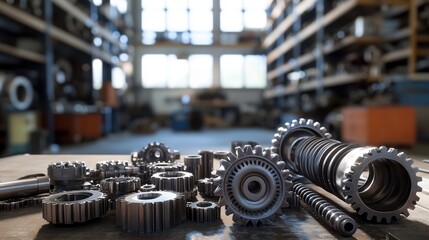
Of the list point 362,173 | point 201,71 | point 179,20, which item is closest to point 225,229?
point 362,173

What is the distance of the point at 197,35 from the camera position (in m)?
14.1

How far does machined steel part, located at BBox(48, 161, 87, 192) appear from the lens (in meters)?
1.15

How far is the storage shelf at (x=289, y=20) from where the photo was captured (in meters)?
7.15

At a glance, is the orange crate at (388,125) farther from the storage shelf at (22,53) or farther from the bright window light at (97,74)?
the bright window light at (97,74)

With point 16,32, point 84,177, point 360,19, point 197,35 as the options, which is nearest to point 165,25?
point 197,35

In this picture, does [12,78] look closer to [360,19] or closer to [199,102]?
[360,19]

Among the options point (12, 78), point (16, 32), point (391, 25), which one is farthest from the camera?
point (391, 25)

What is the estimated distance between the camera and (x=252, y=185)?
2.96 feet

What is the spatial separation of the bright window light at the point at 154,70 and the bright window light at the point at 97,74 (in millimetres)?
5280

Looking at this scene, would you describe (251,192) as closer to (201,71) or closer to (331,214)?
(331,214)

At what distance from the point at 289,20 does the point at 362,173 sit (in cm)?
850

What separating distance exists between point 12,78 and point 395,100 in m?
4.95

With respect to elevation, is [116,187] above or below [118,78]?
below

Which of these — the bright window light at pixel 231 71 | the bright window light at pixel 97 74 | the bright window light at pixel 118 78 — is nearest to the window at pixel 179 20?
the bright window light at pixel 231 71
